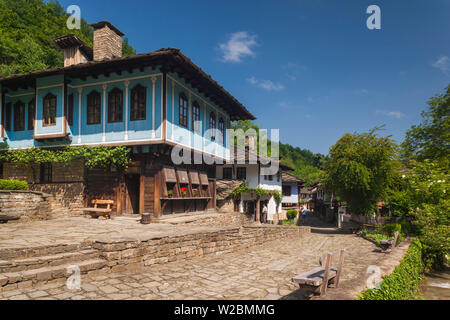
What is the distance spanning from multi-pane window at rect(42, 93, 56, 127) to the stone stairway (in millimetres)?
9147

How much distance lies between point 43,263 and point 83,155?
7.87m

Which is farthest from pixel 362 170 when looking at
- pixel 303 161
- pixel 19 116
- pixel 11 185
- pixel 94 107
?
pixel 303 161

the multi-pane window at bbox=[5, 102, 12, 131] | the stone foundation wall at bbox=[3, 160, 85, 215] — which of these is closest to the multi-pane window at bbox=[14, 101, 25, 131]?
the multi-pane window at bbox=[5, 102, 12, 131]

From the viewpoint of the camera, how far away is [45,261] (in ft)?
17.1

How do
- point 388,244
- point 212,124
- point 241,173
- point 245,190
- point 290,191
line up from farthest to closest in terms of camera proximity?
point 290,191 → point 241,173 → point 245,190 → point 212,124 → point 388,244

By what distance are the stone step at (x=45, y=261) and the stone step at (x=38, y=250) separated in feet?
0.58

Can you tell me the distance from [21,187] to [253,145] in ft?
67.2

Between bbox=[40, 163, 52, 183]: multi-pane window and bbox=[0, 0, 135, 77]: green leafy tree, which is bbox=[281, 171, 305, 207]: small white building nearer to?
bbox=[40, 163, 52, 183]: multi-pane window

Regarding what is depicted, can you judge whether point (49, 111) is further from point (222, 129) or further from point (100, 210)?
Result: point (222, 129)

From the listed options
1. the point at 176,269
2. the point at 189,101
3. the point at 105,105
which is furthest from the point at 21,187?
the point at 176,269

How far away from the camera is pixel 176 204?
44.9 feet

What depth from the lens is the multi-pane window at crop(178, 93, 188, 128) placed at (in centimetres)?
1301

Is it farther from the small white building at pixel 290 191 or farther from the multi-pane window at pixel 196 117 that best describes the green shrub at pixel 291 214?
the multi-pane window at pixel 196 117

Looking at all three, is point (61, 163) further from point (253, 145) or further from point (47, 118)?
point (253, 145)
